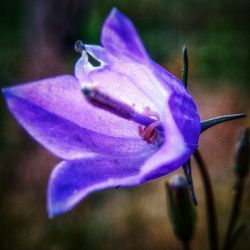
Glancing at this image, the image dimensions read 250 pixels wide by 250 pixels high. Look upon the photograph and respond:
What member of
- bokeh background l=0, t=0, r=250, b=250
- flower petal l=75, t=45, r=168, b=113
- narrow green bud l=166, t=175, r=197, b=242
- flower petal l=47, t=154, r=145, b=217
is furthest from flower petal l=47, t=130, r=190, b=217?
bokeh background l=0, t=0, r=250, b=250

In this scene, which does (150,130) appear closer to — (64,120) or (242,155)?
(64,120)

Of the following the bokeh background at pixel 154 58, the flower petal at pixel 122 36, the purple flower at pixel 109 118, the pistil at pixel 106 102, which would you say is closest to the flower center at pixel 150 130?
the purple flower at pixel 109 118

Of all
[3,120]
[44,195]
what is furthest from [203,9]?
[44,195]

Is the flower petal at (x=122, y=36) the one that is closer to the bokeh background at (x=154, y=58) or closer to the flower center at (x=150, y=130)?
the flower center at (x=150, y=130)

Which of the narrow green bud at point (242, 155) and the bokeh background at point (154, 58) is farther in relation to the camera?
the bokeh background at point (154, 58)

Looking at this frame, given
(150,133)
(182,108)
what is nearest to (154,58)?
(150,133)

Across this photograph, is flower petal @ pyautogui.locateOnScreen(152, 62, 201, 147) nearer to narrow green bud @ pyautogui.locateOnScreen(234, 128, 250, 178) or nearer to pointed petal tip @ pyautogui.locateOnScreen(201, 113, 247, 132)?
pointed petal tip @ pyautogui.locateOnScreen(201, 113, 247, 132)
